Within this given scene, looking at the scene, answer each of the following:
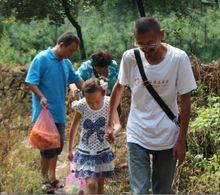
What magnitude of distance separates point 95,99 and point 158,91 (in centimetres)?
122

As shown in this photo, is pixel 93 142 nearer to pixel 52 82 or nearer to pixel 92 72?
pixel 52 82

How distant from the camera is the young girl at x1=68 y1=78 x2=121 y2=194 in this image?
459 centimetres

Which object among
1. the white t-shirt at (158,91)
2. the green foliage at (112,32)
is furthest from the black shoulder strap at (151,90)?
the green foliage at (112,32)

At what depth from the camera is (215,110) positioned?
20.6ft

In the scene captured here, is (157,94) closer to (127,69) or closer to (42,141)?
(127,69)

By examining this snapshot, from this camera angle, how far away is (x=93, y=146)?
4633 millimetres

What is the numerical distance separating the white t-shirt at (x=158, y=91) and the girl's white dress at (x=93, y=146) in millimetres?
1040

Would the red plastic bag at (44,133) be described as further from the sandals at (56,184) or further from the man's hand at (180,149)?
the man's hand at (180,149)

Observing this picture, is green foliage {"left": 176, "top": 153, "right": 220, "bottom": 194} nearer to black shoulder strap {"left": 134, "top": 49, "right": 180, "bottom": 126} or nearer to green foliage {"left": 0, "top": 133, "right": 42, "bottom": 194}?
green foliage {"left": 0, "top": 133, "right": 42, "bottom": 194}

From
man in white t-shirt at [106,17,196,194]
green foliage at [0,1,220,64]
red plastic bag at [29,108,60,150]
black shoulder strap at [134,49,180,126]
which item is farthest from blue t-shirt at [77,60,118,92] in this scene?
green foliage at [0,1,220,64]

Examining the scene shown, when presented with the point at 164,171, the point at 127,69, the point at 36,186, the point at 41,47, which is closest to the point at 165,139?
the point at 164,171

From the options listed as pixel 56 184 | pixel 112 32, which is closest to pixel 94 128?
pixel 56 184

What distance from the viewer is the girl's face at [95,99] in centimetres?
458

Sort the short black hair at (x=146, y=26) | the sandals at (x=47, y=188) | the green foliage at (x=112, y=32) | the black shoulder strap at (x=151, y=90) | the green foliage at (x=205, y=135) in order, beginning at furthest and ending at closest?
the green foliage at (x=112, y=32)
the green foliage at (x=205, y=135)
the sandals at (x=47, y=188)
the black shoulder strap at (x=151, y=90)
the short black hair at (x=146, y=26)
